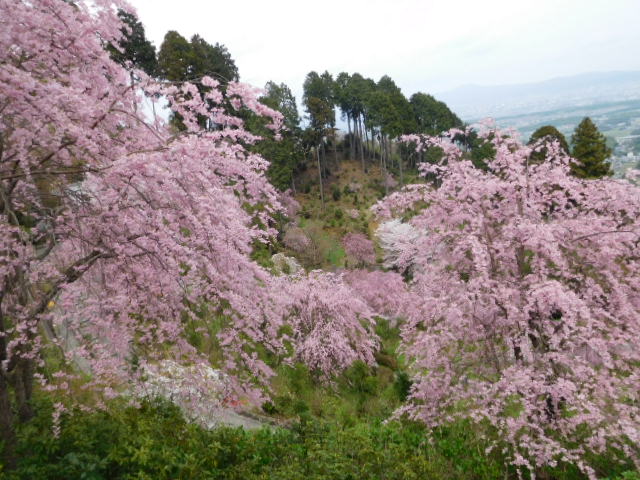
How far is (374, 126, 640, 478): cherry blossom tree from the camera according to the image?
555 cm

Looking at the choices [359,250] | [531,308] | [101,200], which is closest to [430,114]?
[359,250]

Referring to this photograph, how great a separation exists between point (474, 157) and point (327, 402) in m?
37.3

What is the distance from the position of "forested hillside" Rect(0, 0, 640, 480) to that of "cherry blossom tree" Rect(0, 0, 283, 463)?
0.03 meters

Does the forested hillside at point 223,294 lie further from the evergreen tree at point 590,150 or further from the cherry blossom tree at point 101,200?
the evergreen tree at point 590,150

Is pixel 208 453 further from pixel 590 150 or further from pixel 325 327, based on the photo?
pixel 590 150

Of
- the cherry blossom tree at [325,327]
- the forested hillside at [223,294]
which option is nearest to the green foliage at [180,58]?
the cherry blossom tree at [325,327]

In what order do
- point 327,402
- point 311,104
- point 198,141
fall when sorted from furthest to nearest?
point 311,104 < point 327,402 < point 198,141

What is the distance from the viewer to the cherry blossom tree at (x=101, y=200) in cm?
408

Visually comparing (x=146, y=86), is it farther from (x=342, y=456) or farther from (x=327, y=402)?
(x=327, y=402)

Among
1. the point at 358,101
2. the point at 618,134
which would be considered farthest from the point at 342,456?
the point at 618,134

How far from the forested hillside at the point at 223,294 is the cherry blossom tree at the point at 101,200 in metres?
0.03

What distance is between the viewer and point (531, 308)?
225 inches

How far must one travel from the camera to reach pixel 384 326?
1870cm

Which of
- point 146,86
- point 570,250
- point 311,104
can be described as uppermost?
point 311,104
